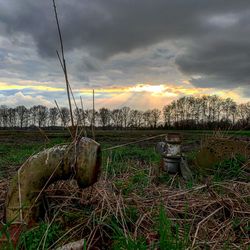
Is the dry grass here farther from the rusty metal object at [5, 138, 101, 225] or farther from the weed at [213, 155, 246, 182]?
the weed at [213, 155, 246, 182]

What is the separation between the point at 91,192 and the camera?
2.99 meters

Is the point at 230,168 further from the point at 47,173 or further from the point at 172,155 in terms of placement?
the point at 47,173

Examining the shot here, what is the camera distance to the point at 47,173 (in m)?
2.78

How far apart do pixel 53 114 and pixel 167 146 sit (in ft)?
215

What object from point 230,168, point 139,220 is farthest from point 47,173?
point 230,168

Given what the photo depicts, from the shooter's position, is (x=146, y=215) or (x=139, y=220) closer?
(x=139, y=220)

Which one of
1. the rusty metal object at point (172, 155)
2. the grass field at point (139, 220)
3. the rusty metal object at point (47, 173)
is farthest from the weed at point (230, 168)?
the rusty metal object at point (47, 173)

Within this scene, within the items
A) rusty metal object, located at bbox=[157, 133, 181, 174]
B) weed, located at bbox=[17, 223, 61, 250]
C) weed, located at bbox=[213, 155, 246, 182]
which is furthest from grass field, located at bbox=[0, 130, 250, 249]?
rusty metal object, located at bbox=[157, 133, 181, 174]

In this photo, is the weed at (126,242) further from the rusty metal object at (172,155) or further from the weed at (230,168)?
the rusty metal object at (172,155)

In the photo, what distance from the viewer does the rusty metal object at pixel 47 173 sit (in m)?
2.65

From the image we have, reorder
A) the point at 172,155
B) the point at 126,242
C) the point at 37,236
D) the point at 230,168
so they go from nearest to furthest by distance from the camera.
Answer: the point at 126,242 → the point at 37,236 → the point at 230,168 → the point at 172,155

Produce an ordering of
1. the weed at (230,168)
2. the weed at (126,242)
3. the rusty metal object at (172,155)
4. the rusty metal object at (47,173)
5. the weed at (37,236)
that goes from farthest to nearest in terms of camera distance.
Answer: the rusty metal object at (172,155), the weed at (230,168), the rusty metal object at (47,173), the weed at (37,236), the weed at (126,242)

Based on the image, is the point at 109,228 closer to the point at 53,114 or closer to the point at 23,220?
the point at 23,220

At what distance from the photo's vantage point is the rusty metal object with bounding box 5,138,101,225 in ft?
8.68
